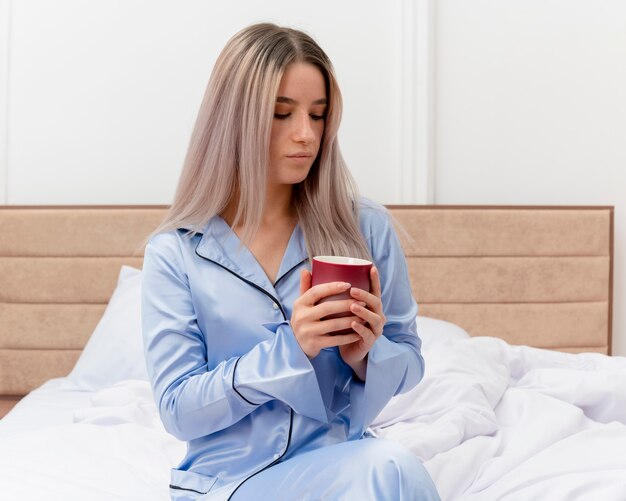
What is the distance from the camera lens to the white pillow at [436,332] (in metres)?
2.45

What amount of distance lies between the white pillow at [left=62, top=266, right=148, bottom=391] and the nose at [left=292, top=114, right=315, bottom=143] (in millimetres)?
1270

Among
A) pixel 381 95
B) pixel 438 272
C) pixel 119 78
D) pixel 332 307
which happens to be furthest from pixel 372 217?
pixel 119 78

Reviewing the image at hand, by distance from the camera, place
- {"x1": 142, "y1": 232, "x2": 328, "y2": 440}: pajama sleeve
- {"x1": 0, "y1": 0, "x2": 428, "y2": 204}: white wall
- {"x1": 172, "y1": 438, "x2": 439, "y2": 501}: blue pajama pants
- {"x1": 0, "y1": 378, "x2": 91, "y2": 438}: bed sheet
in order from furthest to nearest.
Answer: {"x1": 0, "y1": 0, "x2": 428, "y2": 204}: white wall → {"x1": 0, "y1": 378, "x2": 91, "y2": 438}: bed sheet → {"x1": 142, "y1": 232, "x2": 328, "y2": 440}: pajama sleeve → {"x1": 172, "y1": 438, "x2": 439, "y2": 501}: blue pajama pants

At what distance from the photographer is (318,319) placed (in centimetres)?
114

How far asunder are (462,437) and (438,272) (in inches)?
48.6

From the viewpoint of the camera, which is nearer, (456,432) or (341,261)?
(341,261)

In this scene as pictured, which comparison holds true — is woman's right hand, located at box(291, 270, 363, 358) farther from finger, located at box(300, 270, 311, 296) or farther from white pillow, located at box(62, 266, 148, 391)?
white pillow, located at box(62, 266, 148, 391)

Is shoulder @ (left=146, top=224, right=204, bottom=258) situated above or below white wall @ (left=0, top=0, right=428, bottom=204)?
below

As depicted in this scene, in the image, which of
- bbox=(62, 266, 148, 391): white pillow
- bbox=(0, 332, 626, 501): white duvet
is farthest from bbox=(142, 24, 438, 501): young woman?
bbox=(62, 266, 148, 391): white pillow

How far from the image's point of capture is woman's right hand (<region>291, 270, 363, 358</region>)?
1.12 m

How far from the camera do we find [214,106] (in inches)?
54.5

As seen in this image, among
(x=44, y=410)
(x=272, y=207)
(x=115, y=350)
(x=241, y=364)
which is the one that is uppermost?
(x=272, y=207)

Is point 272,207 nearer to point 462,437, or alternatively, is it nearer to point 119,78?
point 462,437

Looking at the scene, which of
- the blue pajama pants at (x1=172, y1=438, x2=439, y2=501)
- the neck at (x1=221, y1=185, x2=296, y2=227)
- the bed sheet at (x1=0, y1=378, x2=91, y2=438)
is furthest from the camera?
the bed sheet at (x1=0, y1=378, x2=91, y2=438)
